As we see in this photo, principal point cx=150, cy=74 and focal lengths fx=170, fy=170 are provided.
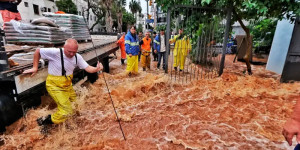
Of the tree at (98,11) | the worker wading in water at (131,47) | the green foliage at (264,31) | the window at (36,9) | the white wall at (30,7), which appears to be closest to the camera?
the worker wading in water at (131,47)

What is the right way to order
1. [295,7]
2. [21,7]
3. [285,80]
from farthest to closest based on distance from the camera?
1. [21,7]
2. [285,80]
3. [295,7]

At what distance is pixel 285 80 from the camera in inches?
221

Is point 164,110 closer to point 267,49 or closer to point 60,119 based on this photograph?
point 60,119

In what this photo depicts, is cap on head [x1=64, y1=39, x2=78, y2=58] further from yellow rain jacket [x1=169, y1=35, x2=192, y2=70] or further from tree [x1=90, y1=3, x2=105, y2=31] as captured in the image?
tree [x1=90, y1=3, x2=105, y2=31]

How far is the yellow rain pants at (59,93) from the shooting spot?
9.30ft

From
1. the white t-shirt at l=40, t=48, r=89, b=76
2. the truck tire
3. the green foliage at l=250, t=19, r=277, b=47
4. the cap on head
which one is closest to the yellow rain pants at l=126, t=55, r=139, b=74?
the white t-shirt at l=40, t=48, r=89, b=76

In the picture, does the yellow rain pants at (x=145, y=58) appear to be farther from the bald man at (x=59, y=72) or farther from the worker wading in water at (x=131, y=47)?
the bald man at (x=59, y=72)

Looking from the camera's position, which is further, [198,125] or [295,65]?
[295,65]

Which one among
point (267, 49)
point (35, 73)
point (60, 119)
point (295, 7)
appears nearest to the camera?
point (35, 73)

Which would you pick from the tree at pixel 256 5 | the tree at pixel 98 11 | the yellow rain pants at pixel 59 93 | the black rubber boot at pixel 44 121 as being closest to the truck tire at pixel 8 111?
the black rubber boot at pixel 44 121

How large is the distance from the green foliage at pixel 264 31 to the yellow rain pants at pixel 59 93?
32.3 feet

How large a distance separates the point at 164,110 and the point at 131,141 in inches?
52.1

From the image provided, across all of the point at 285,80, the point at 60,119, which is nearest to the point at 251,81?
the point at 285,80

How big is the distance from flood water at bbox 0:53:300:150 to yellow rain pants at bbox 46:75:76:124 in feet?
1.01
